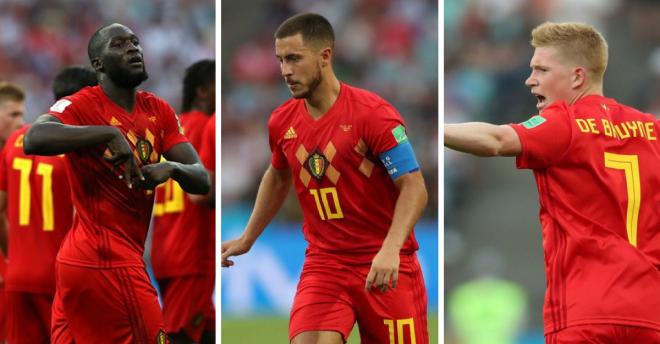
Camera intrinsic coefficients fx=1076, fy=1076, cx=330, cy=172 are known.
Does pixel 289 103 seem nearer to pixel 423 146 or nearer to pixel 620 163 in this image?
pixel 620 163

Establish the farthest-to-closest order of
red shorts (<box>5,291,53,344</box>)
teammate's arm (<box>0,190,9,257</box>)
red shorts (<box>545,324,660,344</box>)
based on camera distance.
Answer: teammate's arm (<box>0,190,9,257</box>)
red shorts (<box>5,291,53,344</box>)
red shorts (<box>545,324,660,344</box>)

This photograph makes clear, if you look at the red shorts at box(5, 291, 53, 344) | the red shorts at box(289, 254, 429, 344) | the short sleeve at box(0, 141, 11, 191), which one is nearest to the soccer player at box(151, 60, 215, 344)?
the red shorts at box(5, 291, 53, 344)

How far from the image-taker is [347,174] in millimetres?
4969

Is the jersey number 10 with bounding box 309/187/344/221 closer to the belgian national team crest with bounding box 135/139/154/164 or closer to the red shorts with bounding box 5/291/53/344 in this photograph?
the belgian national team crest with bounding box 135/139/154/164

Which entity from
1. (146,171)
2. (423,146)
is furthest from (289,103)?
(423,146)

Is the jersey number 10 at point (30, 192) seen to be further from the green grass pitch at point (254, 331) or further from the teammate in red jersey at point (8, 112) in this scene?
the green grass pitch at point (254, 331)

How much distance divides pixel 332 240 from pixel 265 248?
454 cm

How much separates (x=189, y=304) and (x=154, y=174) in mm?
3195

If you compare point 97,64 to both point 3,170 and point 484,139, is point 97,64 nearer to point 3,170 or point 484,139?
point 484,139

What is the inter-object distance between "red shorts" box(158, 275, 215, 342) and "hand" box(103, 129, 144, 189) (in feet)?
10.6

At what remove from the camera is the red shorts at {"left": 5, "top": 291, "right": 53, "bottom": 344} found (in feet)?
21.6

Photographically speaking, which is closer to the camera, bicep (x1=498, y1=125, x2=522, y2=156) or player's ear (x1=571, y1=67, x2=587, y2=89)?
Answer: bicep (x1=498, y1=125, x2=522, y2=156)

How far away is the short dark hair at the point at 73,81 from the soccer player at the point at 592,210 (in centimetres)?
253

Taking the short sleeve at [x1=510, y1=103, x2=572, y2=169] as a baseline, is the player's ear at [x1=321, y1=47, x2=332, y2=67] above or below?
above
